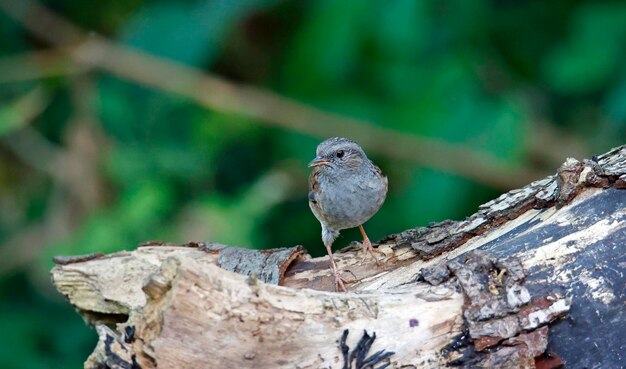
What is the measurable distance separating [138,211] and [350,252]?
2112 millimetres

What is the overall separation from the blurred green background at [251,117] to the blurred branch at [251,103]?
17mm

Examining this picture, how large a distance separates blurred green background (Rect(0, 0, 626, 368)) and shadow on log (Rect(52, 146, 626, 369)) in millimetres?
2608

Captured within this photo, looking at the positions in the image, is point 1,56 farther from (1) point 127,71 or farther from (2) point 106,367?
(2) point 106,367

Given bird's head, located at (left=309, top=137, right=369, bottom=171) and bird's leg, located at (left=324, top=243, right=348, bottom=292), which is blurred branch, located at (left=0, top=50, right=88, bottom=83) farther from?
bird's leg, located at (left=324, top=243, right=348, bottom=292)

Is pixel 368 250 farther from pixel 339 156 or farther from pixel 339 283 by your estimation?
pixel 339 156

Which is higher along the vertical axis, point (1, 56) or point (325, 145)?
point (1, 56)

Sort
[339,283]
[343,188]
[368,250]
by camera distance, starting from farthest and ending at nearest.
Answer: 1. [343,188]
2. [368,250]
3. [339,283]

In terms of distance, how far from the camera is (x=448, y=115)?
650cm

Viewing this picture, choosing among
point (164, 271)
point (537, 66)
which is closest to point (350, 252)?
point (164, 271)

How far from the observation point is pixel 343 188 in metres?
5.29

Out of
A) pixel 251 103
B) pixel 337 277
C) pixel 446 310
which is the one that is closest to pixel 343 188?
pixel 337 277

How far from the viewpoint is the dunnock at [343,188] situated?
A: 5277mm

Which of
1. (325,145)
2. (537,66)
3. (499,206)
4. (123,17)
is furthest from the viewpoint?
(123,17)

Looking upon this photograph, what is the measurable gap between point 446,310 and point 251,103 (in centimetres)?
401
